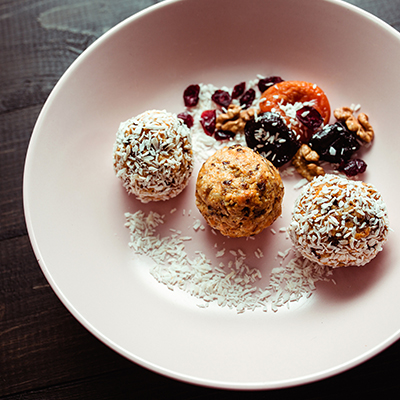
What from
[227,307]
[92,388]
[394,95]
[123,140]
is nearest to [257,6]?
[394,95]

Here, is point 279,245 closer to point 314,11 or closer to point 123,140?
point 123,140

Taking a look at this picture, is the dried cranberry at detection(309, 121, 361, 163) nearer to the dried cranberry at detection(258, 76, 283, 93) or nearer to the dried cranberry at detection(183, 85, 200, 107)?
the dried cranberry at detection(258, 76, 283, 93)

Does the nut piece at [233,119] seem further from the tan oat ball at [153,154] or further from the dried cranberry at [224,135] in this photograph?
the tan oat ball at [153,154]

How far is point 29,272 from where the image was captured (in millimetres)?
1786

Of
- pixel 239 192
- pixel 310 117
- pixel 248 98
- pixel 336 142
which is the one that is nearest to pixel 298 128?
pixel 310 117

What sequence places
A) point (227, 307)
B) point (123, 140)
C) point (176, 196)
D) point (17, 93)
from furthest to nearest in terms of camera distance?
1. point (17, 93)
2. point (176, 196)
3. point (227, 307)
4. point (123, 140)

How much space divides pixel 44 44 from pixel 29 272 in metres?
1.16

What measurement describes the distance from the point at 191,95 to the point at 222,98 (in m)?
0.15

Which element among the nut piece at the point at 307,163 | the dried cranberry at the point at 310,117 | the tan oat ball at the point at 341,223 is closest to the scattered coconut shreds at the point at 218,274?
the tan oat ball at the point at 341,223

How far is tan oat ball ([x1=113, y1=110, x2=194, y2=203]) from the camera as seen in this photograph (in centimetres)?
147

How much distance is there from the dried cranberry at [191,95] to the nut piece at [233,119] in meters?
0.15

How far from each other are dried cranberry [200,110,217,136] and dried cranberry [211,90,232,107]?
59mm

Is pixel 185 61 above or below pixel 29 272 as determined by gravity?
above

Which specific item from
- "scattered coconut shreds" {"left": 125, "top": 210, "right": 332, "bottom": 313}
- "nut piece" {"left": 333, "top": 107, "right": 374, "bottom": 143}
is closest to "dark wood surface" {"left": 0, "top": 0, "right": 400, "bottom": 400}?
"scattered coconut shreds" {"left": 125, "top": 210, "right": 332, "bottom": 313}
